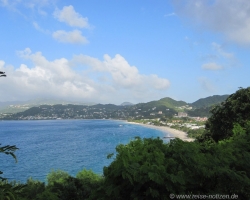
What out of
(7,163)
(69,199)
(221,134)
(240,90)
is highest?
(240,90)

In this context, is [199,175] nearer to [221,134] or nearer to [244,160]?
[244,160]

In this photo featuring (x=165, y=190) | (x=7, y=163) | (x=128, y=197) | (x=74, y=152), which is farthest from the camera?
(x=74, y=152)

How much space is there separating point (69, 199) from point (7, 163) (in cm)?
4918

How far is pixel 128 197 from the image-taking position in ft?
20.0

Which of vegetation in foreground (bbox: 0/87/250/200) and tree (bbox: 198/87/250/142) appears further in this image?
tree (bbox: 198/87/250/142)

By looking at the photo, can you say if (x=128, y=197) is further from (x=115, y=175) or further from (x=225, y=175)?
(x=225, y=175)

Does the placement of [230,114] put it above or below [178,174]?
above

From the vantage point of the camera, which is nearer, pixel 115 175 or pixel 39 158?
pixel 115 175

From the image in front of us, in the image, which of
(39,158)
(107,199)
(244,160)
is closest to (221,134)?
(244,160)

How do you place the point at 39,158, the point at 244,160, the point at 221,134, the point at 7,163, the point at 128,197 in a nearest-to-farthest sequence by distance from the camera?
the point at 128,197 < the point at 244,160 < the point at 221,134 < the point at 7,163 < the point at 39,158

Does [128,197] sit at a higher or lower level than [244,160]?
lower

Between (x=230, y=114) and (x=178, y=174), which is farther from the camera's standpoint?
(x=230, y=114)

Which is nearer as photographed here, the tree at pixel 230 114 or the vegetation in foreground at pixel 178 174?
the vegetation in foreground at pixel 178 174

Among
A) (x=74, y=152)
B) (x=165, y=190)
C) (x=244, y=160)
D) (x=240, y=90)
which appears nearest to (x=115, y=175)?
(x=165, y=190)
